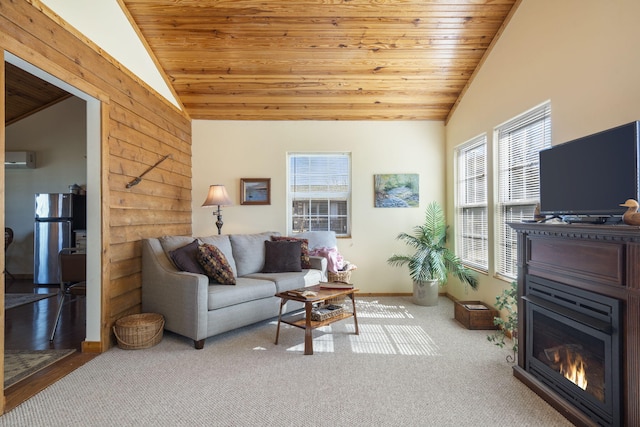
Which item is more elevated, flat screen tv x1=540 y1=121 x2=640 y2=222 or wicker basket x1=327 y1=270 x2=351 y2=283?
flat screen tv x1=540 y1=121 x2=640 y2=222

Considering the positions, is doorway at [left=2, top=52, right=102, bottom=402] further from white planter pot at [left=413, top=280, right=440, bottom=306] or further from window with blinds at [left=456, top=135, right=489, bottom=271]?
window with blinds at [left=456, top=135, right=489, bottom=271]

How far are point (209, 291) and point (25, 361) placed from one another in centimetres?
143

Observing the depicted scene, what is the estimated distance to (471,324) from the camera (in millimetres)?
3443

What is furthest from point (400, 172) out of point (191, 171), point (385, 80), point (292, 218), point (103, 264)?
point (103, 264)

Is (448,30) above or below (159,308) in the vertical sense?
above

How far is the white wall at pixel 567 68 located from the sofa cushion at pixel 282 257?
214cm

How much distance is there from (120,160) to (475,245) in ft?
12.9

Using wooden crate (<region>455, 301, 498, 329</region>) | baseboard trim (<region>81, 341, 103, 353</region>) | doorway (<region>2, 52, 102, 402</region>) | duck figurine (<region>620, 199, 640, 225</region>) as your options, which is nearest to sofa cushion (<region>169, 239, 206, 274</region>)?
doorway (<region>2, 52, 102, 402</region>)

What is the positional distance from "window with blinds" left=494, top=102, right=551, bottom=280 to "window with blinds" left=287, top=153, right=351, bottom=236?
2.11 metres

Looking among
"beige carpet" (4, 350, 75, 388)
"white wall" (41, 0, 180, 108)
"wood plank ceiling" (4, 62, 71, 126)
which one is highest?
"wood plank ceiling" (4, 62, 71, 126)

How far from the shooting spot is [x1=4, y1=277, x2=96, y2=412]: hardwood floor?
2297mm

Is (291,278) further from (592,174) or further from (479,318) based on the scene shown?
(592,174)

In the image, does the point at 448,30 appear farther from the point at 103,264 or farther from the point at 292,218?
the point at 103,264

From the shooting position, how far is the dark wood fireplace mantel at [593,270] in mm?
1587
